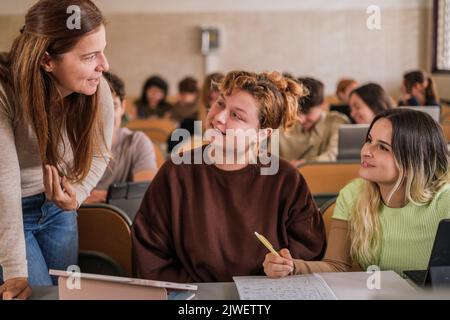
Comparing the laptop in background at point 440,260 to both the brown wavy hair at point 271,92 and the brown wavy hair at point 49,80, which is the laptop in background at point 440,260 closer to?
the brown wavy hair at point 271,92

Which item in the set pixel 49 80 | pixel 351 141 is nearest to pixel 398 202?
pixel 49 80

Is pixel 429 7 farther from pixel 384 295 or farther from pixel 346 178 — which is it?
pixel 384 295

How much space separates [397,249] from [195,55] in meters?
7.65

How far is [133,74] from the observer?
29.8ft

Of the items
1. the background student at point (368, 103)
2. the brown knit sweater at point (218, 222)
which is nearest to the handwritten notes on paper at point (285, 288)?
the brown knit sweater at point (218, 222)

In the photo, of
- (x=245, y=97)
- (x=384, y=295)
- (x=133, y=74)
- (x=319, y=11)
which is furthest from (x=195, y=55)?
(x=384, y=295)

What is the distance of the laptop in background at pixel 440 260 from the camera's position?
1295 mm

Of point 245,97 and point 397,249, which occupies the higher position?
point 245,97

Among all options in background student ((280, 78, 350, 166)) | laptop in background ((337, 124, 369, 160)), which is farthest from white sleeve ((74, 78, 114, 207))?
background student ((280, 78, 350, 166))

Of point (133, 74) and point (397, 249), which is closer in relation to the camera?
point (397, 249)

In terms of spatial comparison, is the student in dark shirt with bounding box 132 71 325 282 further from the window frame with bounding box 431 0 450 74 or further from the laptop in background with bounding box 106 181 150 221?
the window frame with bounding box 431 0 450 74

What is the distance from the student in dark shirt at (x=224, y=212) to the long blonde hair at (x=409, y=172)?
5.7 inches
